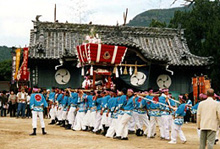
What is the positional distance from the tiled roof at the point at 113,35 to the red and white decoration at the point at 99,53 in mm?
6976

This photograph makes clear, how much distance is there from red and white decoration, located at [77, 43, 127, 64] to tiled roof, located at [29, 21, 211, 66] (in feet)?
22.9

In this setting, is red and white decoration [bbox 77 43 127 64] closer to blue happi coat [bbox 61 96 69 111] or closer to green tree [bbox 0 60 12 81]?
blue happi coat [bbox 61 96 69 111]

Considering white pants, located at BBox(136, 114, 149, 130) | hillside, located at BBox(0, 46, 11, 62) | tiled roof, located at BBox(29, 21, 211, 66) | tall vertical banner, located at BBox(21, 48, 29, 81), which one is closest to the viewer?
white pants, located at BBox(136, 114, 149, 130)

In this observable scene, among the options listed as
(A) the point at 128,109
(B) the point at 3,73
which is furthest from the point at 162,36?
(B) the point at 3,73

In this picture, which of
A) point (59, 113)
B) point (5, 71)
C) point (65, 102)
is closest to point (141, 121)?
point (65, 102)

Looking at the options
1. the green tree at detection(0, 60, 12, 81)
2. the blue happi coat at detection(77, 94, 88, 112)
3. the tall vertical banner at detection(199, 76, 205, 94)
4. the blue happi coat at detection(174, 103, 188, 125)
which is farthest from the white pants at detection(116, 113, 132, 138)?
the green tree at detection(0, 60, 12, 81)

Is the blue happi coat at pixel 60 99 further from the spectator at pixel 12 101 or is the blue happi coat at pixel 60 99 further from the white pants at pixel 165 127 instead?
the spectator at pixel 12 101

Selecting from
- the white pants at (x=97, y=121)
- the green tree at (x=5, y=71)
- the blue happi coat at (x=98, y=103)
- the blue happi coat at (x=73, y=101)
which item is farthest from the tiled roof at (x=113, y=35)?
the green tree at (x=5, y=71)

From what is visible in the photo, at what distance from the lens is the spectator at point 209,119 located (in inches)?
340

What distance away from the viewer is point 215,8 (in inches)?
1431

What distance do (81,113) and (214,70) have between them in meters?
17.5

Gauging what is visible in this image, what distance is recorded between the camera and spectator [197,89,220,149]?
862 cm

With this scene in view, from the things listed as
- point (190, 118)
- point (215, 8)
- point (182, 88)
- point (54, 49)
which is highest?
point (215, 8)

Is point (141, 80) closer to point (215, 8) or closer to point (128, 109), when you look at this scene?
point (128, 109)
